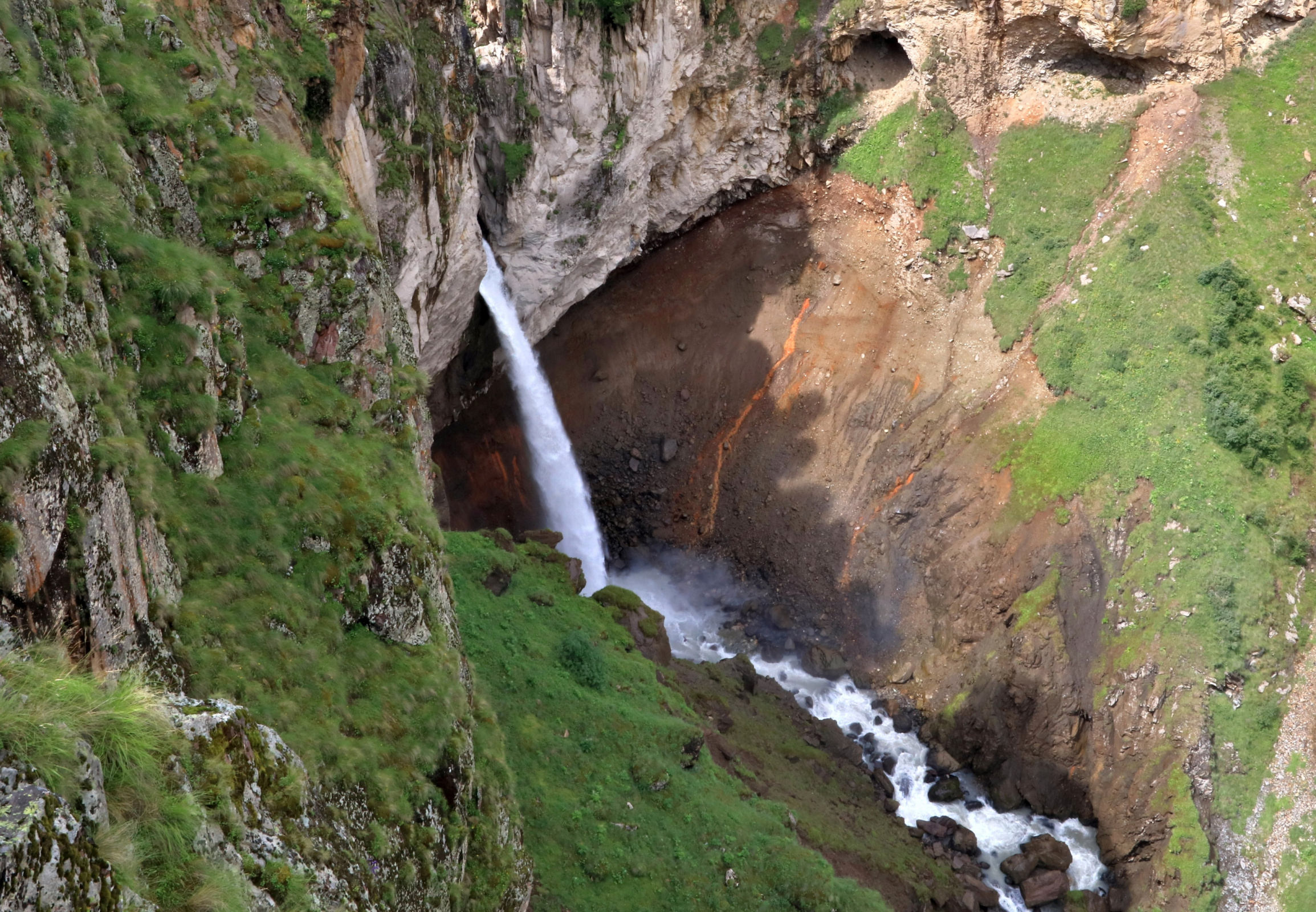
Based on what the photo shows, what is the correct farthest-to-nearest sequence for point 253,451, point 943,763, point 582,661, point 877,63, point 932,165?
point 877,63, point 932,165, point 943,763, point 582,661, point 253,451

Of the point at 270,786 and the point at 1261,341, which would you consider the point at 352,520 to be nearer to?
the point at 270,786

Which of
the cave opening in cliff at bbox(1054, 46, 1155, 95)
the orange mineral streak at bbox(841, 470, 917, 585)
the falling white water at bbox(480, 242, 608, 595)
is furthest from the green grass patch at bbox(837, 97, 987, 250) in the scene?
the falling white water at bbox(480, 242, 608, 595)

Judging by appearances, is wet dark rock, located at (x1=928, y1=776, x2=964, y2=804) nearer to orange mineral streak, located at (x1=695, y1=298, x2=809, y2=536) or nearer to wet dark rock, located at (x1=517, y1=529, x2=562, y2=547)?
orange mineral streak, located at (x1=695, y1=298, x2=809, y2=536)

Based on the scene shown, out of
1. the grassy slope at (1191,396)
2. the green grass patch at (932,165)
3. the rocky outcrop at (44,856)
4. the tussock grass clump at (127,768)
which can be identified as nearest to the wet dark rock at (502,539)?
the grassy slope at (1191,396)

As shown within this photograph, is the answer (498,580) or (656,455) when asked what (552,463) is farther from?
(498,580)

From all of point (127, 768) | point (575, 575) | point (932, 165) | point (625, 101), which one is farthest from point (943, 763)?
point (127, 768)

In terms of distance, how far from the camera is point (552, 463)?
31.2m

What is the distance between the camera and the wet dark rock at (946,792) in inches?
923

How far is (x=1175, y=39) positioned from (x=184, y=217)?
96.4ft

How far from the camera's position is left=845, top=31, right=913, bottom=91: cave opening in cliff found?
33625 mm

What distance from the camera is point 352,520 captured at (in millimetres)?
10836

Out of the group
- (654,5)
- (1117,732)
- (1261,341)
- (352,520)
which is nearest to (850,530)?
(1117,732)

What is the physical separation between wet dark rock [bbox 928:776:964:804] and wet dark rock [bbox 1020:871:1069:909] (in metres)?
2.59

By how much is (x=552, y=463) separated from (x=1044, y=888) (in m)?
18.6
